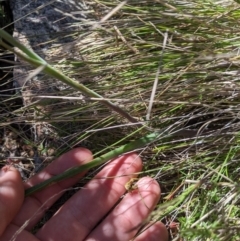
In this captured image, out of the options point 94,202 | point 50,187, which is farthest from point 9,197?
point 94,202

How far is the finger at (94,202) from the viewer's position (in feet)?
3.95

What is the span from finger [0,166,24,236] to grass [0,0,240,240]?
162mm

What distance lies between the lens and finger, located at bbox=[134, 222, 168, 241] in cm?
115

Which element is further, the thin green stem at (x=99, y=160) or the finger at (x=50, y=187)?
the finger at (x=50, y=187)

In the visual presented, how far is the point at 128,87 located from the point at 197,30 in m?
0.23

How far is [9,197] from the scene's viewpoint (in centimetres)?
121

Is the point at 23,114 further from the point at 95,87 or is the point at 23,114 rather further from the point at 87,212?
the point at 87,212

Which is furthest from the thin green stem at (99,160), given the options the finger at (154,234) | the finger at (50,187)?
the finger at (154,234)

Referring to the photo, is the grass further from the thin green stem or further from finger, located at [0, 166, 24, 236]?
finger, located at [0, 166, 24, 236]

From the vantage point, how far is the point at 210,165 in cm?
113

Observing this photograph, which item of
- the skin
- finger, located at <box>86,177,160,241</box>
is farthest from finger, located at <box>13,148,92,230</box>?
finger, located at <box>86,177,160,241</box>

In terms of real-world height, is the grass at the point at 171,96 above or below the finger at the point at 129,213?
above

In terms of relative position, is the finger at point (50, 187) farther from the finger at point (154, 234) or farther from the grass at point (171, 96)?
the finger at point (154, 234)

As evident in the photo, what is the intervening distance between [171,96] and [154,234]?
34 cm
